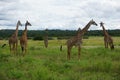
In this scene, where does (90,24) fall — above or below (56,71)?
above

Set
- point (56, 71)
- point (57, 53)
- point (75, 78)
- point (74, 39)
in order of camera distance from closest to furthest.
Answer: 1. point (75, 78)
2. point (56, 71)
3. point (74, 39)
4. point (57, 53)

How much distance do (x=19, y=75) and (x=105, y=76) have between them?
11.0 feet

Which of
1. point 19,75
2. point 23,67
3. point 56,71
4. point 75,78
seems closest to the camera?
point 75,78

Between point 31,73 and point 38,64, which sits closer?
point 31,73

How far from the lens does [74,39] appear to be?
2142cm

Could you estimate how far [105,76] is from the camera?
14.5m

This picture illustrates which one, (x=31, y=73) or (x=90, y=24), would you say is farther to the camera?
(x=90, y=24)

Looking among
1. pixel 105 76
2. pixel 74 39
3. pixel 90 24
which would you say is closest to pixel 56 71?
pixel 105 76

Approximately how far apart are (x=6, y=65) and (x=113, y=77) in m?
5.79

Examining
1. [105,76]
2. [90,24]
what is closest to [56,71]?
Result: [105,76]

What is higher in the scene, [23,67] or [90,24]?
[90,24]

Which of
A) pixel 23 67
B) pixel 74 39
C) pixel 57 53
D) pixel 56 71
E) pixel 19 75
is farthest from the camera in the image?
pixel 57 53

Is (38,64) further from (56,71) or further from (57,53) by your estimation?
(57,53)

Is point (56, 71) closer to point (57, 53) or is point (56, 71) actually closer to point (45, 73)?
point (45, 73)
